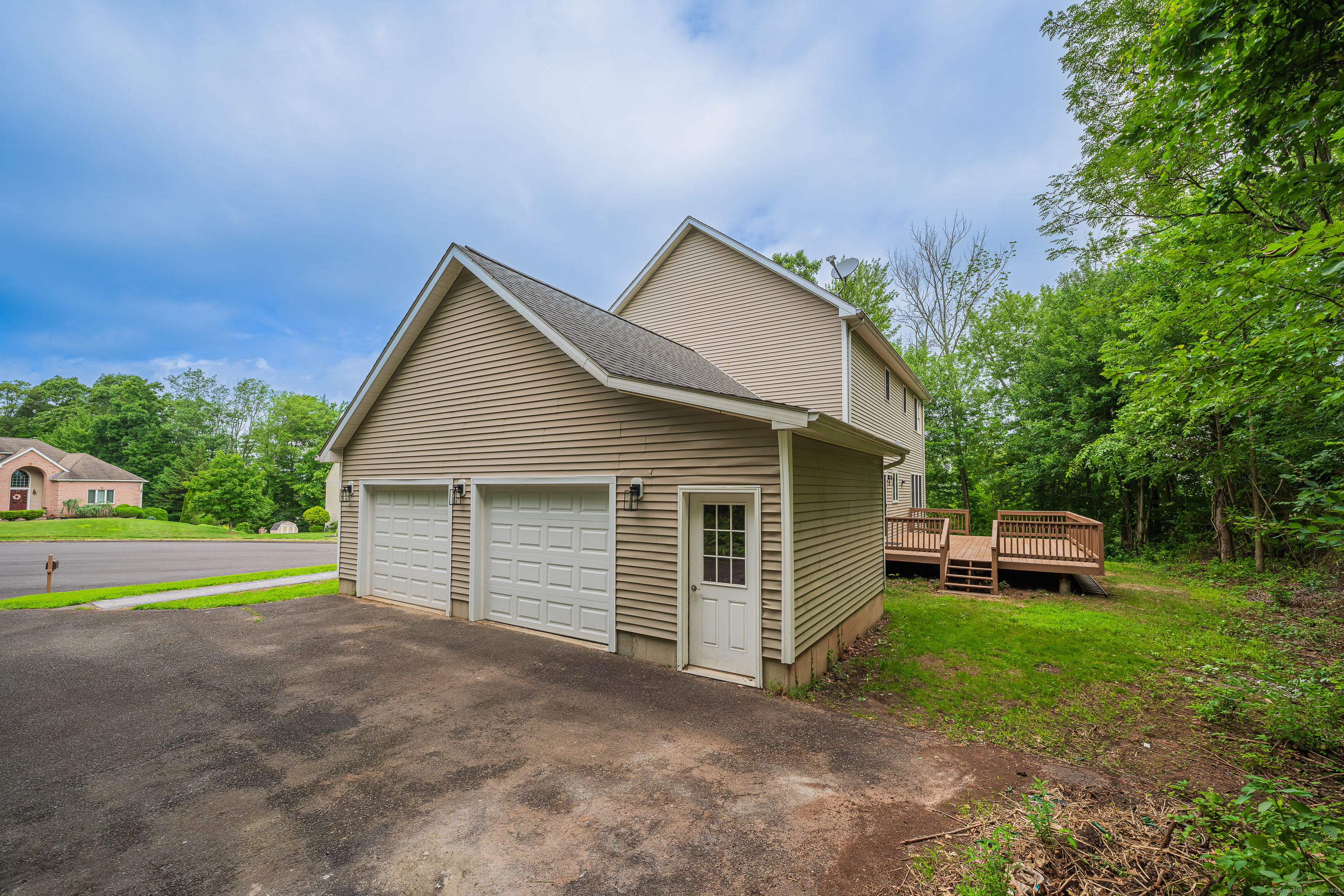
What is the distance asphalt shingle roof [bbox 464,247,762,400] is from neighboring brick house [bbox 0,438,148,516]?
45.1 meters

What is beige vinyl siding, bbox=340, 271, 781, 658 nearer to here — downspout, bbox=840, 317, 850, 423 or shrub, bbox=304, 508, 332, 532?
downspout, bbox=840, 317, 850, 423

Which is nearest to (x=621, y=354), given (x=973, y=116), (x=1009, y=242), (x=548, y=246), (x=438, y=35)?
(x=438, y=35)

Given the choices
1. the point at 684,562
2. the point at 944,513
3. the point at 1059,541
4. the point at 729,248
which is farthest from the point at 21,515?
the point at 1059,541

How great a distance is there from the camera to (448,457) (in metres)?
8.21

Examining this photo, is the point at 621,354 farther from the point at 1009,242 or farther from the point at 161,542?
the point at 161,542

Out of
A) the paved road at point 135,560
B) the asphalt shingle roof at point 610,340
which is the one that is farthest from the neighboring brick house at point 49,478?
the asphalt shingle roof at point 610,340

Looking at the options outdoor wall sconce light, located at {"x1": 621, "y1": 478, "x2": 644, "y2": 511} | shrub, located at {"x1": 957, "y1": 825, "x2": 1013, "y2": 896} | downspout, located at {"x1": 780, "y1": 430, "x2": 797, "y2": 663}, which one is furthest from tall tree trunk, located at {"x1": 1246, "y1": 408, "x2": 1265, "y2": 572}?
outdoor wall sconce light, located at {"x1": 621, "y1": 478, "x2": 644, "y2": 511}

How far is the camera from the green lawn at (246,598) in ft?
28.6

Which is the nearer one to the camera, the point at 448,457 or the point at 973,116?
the point at 448,457

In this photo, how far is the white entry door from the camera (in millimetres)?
5496

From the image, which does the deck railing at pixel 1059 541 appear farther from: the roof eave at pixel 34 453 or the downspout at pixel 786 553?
the roof eave at pixel 34 453

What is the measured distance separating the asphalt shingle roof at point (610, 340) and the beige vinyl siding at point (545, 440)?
369mm

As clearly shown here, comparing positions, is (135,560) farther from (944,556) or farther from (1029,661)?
(944,556)

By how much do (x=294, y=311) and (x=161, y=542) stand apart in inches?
2682
